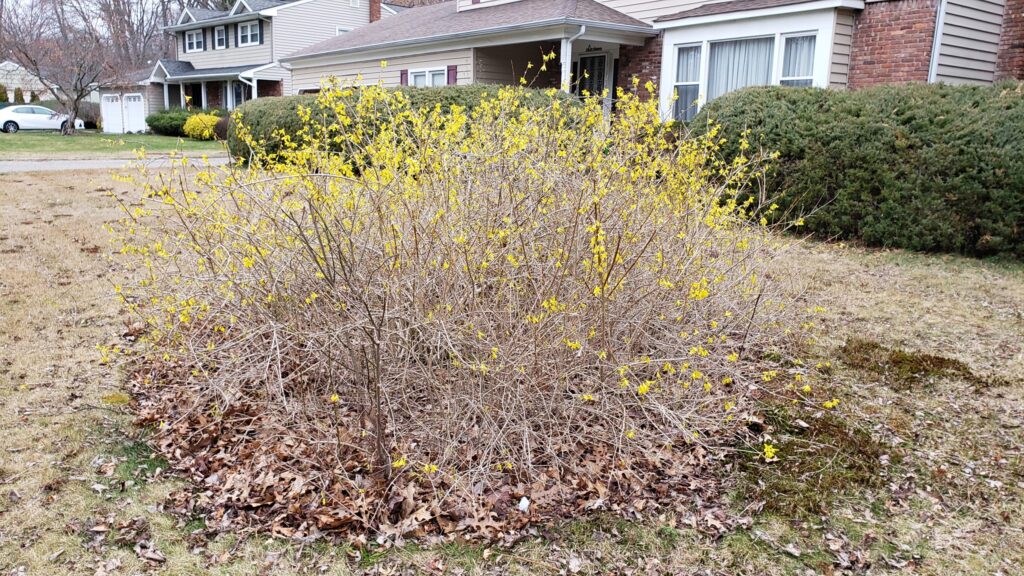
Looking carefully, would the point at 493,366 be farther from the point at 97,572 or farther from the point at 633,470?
the point at 97,572

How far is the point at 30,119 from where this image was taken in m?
31.0

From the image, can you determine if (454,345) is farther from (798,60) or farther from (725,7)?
(725,7)

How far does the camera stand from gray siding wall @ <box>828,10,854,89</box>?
11875 millimetres

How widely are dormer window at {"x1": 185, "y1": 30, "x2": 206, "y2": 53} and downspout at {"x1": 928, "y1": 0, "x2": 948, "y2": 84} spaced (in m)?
33.7

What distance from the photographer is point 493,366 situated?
3951 mm

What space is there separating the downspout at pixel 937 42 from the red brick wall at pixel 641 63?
5029 mm

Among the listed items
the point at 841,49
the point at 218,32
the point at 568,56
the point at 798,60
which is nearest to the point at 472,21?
the point at 568,56

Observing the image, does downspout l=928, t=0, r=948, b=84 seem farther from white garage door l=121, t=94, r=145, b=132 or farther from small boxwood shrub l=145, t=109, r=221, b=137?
white garage door l=121, t=94, r=145, b=132

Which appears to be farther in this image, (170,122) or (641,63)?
(170,122)

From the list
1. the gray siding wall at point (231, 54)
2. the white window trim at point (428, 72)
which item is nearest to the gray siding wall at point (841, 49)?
the white window trim at point (428, 72)

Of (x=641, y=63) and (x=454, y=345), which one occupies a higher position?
(x=641, y=63)

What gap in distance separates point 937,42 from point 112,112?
35158 millimetres

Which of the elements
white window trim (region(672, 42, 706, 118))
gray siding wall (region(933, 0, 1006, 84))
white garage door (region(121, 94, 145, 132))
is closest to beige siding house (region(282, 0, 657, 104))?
white window trim (region(672, 42, 706, 118))

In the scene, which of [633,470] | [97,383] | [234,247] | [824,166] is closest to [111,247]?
[97,383]
